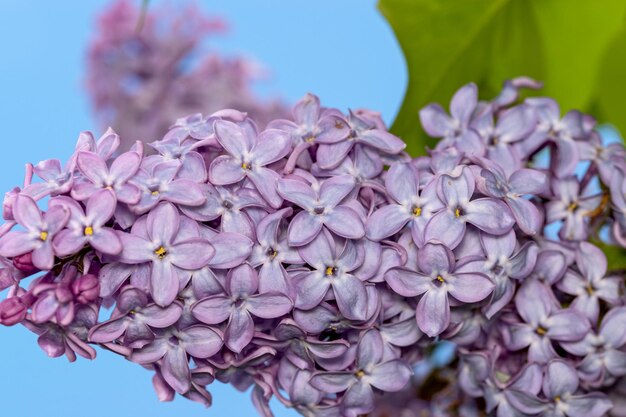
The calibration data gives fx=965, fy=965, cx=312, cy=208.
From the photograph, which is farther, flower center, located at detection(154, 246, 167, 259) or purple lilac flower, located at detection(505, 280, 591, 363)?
purple lilac flower, located at detection(505, 280, 591, 363)

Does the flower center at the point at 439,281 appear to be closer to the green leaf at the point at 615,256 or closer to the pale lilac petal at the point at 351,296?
the pale lilac petal at the point at 351,296

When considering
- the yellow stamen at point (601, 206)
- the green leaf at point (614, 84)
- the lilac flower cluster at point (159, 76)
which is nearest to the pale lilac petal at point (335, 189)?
the yellow stamen at point (601, 206)

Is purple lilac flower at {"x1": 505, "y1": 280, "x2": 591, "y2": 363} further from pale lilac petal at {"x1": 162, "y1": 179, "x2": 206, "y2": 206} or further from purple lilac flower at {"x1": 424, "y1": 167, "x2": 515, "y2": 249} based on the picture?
pale lilac petal at {"x1": 162, "y1": 179, "x2": 206, "y2": 206}

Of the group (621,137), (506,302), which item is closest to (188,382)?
(506,302)

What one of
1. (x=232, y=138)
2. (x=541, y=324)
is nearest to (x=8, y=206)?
(x=232, y=138)

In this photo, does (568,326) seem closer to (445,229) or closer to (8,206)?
(445,229)

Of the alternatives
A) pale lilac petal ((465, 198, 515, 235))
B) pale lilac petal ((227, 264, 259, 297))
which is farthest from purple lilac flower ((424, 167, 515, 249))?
pale lilac petal ((227, 264, 259, 297))

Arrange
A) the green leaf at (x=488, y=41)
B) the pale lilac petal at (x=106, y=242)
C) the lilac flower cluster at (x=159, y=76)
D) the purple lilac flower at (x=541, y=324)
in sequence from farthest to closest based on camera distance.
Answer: the lilac flower cluster at (x=159, y=76)
the green leaf at (x=488, y=41)
the purple lilac flower at (x=541, y=324)
the pale lilac petal at (x=106, y=242)
